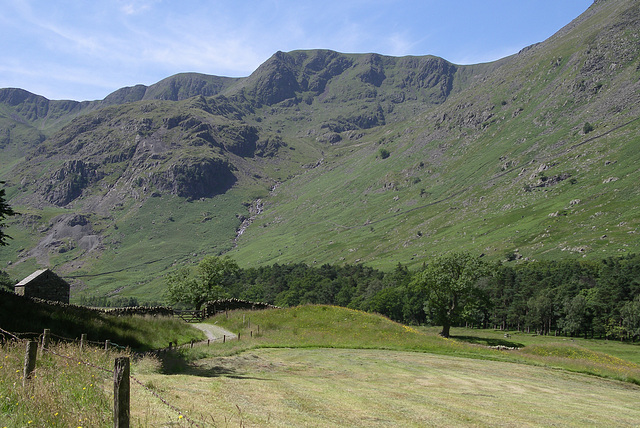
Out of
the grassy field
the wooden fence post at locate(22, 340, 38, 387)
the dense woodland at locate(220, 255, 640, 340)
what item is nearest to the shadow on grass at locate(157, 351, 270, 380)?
the grassy field

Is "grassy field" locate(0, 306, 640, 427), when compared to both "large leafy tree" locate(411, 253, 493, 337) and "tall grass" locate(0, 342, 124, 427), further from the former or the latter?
"large leafy tree" locate(411, 253, 493, 337)

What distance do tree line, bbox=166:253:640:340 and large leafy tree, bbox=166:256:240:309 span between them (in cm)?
18

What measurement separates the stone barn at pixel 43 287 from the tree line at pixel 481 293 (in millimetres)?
19360

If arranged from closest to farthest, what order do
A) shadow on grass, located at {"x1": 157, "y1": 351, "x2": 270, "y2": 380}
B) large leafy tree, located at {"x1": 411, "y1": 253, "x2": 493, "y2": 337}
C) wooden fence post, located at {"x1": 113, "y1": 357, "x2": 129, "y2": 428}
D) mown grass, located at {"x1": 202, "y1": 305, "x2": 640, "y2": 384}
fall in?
wooden fence post, located at {"x1": 113, "y1": 357, "x2": 129, "y2": 428}
shadow on grass, located at {"x1": 157, "y1": 351, "x2": 270, "y2": 380}
mown grass, located at {"x1": 202, "y1": 305, "x2": 640, "y2": 384}
large leafy tree, located at {"x1": 411, "y1": 253, "x2": 493, "y2": 337}

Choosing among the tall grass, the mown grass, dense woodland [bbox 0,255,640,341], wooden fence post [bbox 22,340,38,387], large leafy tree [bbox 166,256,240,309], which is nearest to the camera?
the tall grass

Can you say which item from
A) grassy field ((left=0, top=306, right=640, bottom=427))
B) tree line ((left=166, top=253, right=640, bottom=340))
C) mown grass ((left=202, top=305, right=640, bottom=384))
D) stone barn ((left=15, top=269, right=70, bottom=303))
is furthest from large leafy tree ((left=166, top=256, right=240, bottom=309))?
grassy field ((left=0, top=306, right=640, bottom=427))

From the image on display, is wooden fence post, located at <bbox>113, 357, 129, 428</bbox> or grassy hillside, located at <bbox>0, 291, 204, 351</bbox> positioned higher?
wooden fence post, located at <bbox>113, 357, 129, 428</bbox>

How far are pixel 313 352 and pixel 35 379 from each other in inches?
1038

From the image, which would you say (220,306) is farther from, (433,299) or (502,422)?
(502,422)

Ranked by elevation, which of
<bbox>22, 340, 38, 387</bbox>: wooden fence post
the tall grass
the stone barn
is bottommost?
the stone barn

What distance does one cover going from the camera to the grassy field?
39.7 feet

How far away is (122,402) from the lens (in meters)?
8.30

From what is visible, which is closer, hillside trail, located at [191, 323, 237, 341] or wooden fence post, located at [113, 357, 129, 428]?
wooden fence post, located at [113, 357, 129, 428]

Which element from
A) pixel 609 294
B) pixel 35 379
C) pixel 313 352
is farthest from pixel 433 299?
pixel 609 294
